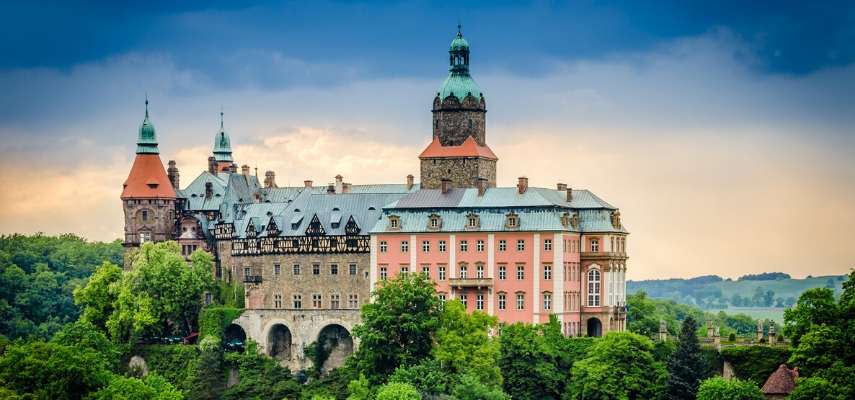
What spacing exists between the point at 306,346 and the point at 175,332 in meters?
11.2

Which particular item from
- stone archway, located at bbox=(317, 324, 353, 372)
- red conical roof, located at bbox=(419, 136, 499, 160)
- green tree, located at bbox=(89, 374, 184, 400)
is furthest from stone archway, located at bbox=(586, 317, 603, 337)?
green tree, located at bbox=(89, 374, 184, 400)

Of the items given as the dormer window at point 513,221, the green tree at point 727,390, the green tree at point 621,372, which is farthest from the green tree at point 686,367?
the dormer window at point 513,221

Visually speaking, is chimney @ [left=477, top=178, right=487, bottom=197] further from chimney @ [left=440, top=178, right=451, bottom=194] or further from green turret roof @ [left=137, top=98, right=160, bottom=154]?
green turret roof @ [left=137, top=98, right=160, bottom=154]

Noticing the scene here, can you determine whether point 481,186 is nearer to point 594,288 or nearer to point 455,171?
point 455,171

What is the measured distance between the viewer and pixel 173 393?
345ft

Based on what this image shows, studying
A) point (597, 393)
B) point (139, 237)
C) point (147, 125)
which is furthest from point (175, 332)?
point (597, 393)

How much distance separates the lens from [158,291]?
121 m

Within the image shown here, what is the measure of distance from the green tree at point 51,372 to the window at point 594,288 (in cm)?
2877

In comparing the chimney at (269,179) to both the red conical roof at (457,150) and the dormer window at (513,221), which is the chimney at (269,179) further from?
the dormer window at (513,221)

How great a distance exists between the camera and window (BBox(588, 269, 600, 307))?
110 m

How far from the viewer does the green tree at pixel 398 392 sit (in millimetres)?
95938

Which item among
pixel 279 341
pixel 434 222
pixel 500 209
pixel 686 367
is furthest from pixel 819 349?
pixel 279 341

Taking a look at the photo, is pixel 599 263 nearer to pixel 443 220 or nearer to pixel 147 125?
pixel 443 220

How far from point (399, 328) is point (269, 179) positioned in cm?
3393
